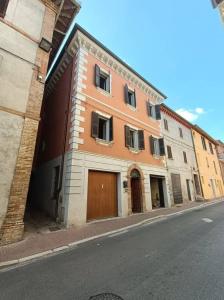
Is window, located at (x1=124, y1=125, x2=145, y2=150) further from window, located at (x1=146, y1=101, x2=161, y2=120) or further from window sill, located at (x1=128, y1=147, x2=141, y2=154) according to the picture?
window, located at (x1=146, y1=101, x2=161, y2=120)

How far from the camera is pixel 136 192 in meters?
11.8

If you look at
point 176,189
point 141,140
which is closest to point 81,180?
point 141,140

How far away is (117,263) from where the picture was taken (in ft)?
13.5

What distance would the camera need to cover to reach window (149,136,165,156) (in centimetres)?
1373

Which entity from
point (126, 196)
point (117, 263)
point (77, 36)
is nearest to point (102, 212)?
point (126, 196)

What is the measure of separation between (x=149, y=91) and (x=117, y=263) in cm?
1419

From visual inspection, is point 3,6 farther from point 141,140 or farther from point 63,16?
point 141,140

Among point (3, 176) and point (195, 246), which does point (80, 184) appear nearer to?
point (3, 176)

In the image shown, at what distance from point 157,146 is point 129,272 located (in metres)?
11.7

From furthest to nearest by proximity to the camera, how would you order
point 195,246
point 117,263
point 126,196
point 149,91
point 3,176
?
1. point 149,91
2. point 126,196
3. point 3,176
4. point 195,246
5. point 117,263

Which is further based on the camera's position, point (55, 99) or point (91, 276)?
point (55, 99)

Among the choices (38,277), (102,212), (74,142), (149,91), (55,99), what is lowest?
(38,277)

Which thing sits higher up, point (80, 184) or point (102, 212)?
point (80, 184)

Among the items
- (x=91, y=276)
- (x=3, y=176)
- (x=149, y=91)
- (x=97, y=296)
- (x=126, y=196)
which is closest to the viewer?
(x=97, y=296)
